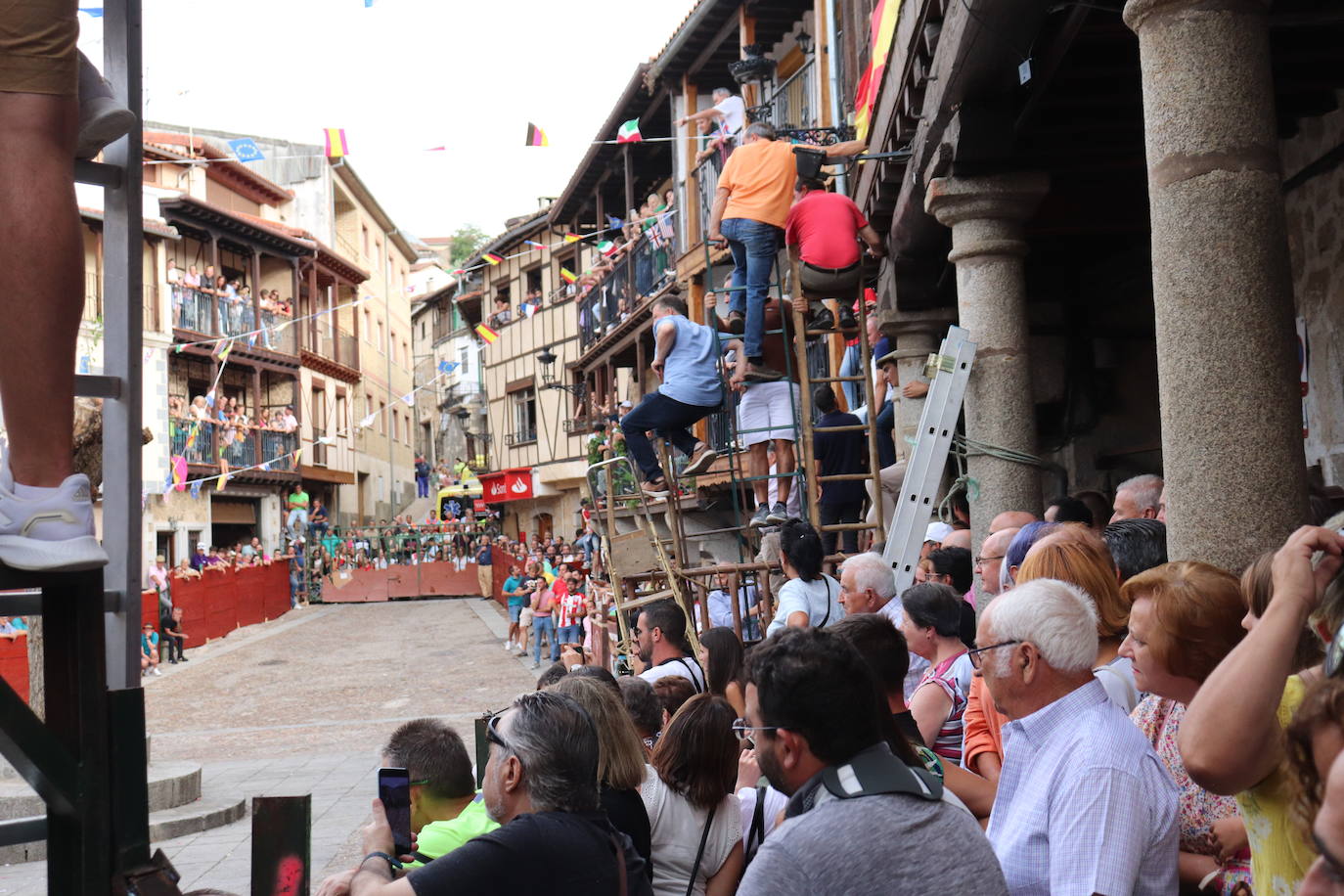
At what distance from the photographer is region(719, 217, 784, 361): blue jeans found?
8.77 m

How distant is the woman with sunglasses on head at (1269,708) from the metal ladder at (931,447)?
14.4 feet

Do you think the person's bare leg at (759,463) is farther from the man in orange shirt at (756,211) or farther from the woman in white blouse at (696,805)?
the woman in white blouse at (696,805)

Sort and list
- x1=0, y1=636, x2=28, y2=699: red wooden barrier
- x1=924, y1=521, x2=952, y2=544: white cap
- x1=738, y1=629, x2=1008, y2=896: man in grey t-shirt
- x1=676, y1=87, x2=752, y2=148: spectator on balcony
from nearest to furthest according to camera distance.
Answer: x1=738, y1=629, x2=1008, y2=896: man in grey t-shirt
x1=924, y1=521, x2=952, y2=544: white cap
x1=676, y1=87, x2=752, y2=148: spectator on balcony
x1=0, y1=636, x2=28, y2=699: red wooden barrier

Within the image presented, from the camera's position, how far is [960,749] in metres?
4.17

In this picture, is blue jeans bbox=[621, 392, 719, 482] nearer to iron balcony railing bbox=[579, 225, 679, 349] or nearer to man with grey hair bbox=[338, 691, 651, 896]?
man with grey hair bbox=[338, 691, 651, 896]

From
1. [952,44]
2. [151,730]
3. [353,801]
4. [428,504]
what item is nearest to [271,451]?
[428,504]

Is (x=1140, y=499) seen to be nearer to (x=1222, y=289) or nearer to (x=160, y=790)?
(x=1222, y=289)

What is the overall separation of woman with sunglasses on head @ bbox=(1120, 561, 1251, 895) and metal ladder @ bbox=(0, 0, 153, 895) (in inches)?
77.5

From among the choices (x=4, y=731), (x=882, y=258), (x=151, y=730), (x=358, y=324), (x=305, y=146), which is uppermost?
(x=305, y=146)

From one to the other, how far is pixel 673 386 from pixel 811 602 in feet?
8.84

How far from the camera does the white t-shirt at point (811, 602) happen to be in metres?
6.37

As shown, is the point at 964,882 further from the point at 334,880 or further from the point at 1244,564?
the point at 1244,564

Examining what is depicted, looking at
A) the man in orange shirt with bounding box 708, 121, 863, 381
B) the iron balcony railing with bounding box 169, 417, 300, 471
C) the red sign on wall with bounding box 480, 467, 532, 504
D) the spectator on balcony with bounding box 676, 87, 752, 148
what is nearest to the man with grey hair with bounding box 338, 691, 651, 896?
the man in orange shirt with bounding box 708, 121, 863, 381

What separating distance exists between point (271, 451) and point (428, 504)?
1649 centimetres
